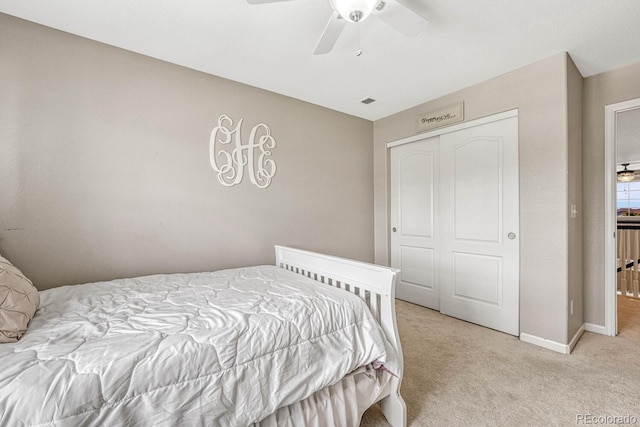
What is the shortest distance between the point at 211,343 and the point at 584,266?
316cm

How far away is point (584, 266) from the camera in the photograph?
99.6 inches

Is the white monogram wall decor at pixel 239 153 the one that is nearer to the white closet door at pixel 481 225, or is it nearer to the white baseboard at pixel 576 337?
the white closet door at pixel 481 225

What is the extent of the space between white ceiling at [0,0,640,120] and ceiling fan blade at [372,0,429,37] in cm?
21

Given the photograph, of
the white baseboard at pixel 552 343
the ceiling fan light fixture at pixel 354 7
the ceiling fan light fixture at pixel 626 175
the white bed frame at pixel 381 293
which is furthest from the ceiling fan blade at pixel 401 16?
the ceiling fan light fixture at pixel 626 175

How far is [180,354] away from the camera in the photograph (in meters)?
0.97

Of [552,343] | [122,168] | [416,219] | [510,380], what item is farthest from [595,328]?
[122,168]

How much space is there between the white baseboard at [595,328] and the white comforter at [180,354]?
92.7 inches

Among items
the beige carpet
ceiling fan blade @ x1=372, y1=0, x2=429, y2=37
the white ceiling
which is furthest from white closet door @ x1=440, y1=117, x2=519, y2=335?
ceiling fan blade @ x1=372, y1=0, x2=429, y2=37

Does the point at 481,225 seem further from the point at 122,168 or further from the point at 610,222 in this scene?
the point at 122,168

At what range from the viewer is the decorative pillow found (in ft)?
3.13

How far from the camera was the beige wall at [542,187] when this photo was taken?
2.13 meters

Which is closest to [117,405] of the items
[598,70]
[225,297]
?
[225,297]

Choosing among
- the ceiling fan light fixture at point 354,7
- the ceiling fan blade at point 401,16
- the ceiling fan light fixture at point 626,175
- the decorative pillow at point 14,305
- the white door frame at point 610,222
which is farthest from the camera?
the ceiling fan light fixture at point 626,175

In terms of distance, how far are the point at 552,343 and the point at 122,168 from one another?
350 cm
